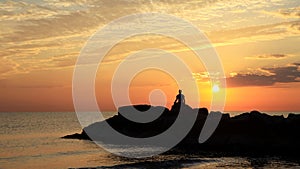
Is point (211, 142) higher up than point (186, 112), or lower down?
lower down

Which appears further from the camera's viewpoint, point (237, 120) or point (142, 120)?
point (142, 120)

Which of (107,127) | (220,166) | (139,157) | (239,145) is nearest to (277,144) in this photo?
(239,145)

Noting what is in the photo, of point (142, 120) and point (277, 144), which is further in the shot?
point (142, 120)

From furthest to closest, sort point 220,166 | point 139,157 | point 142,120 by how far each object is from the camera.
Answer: point 142,120
point 139,157
point 220,166

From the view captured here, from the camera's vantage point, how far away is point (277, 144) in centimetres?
7562

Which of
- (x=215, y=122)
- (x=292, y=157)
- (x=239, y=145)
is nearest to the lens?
(x=292, y=157)

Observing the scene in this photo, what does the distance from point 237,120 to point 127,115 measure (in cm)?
3888

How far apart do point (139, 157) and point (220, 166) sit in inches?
729

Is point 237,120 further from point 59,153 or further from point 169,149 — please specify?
point 59,153

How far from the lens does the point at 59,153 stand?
80.4m

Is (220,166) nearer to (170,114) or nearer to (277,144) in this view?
(277,144)

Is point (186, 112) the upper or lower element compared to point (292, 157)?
upper

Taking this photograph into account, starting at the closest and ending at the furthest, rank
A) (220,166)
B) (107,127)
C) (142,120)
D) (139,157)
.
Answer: (220,166)
(139,157)
(142,120)
(107,127)

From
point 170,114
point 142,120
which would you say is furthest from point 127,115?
point 170,114
